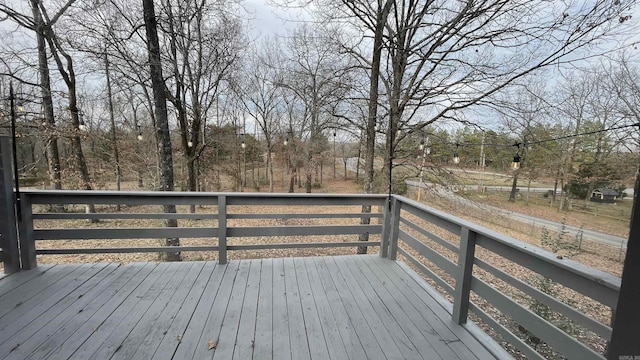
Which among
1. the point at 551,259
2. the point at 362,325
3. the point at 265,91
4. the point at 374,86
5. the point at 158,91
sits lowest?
A: the point at 362,325

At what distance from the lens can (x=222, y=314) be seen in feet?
6.59

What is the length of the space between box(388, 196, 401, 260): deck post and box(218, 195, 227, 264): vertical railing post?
6.04 ft

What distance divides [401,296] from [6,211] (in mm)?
3585

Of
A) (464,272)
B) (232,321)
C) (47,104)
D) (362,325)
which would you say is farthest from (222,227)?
(47,104)

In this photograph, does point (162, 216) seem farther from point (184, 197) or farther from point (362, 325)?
point (362, 325)

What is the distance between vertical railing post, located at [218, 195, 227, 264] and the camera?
277 cm

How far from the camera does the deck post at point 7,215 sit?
2334mm

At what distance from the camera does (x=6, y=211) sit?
2.40 meters

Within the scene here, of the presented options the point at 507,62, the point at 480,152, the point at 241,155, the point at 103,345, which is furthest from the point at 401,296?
the point at 241,155

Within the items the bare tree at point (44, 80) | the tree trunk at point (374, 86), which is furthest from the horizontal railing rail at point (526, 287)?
the bare tree at point (44, 80)

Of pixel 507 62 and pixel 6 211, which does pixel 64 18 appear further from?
pixel 507 62

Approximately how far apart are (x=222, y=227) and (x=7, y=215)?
1.82m

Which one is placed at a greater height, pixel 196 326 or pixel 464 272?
pixel 464 272

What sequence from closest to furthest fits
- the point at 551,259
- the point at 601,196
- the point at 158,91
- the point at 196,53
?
the point at 551,259
the point at 158,91
the point at 196,53
the point at 601,196
